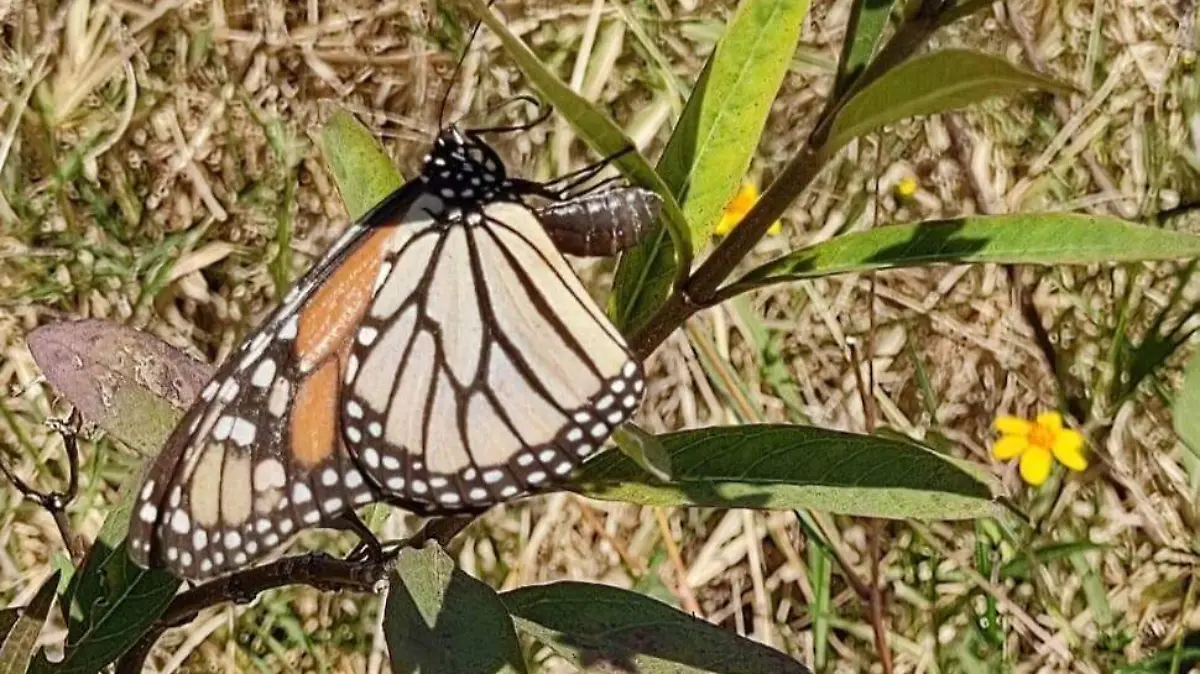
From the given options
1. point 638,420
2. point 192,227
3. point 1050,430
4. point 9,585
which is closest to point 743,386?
point 638,420

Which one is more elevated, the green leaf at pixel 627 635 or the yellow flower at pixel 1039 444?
the green leaf at pixel 627 635

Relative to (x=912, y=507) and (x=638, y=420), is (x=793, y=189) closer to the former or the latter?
(x=912, y=507)

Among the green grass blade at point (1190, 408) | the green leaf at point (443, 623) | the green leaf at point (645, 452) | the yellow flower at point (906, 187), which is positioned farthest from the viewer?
the yellow flower at point (906, 187)

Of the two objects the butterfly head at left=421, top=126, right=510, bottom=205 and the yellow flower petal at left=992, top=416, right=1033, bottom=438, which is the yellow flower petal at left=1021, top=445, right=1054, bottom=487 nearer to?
the yellow flower petal at left=992, top=416, right=1033, bottom=438

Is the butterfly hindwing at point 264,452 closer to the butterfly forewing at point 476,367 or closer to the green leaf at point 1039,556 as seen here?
the butterfly forewing at point 476,367

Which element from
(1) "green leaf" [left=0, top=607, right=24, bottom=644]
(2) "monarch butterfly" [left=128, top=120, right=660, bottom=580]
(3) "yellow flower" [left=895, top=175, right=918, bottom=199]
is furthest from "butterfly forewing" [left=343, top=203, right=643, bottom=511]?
(3) "yellow flower" [left=895, top=175, right=918, bottom=199]

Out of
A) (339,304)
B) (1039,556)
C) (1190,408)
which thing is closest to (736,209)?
(1039,556)

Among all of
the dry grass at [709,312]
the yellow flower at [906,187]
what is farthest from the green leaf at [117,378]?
the yellow flower at [906,187]
